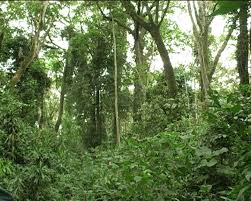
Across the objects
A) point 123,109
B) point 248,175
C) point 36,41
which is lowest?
point 248,175

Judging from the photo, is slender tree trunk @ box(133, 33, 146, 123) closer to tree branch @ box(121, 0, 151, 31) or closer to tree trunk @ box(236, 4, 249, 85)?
tree branch @ box(121, 0, 151, 31)

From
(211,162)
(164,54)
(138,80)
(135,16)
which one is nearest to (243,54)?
(164,54)

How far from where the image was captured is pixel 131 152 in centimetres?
457

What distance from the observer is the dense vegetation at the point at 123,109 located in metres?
3.95

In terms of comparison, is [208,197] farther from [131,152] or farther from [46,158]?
[46,158]

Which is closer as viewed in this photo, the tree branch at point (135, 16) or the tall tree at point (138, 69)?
the tree branch at point (135, 16)

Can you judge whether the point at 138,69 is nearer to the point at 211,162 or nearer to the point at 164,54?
the point at 164,54

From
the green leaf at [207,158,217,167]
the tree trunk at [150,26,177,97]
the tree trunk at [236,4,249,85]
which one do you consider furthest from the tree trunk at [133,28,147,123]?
the green leaf at [207,158,217,167]

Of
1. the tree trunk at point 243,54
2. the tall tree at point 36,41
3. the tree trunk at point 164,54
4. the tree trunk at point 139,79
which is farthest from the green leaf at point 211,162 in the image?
the tree trunk at point 139,79

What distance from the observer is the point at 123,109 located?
15039 mm

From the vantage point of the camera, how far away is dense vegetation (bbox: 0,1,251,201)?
3945 millimetres

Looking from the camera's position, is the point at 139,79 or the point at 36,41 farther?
the point at 139,79

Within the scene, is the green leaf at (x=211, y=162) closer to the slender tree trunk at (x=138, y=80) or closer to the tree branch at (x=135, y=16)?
Result: the tree branch at (x=135, y=16)

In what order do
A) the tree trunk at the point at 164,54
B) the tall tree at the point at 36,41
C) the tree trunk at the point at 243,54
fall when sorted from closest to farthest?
1. the tree trunk at the point at 243,54
2. the tree trunk at the point at 164,54
3. the tall tree at the point at 36,41
